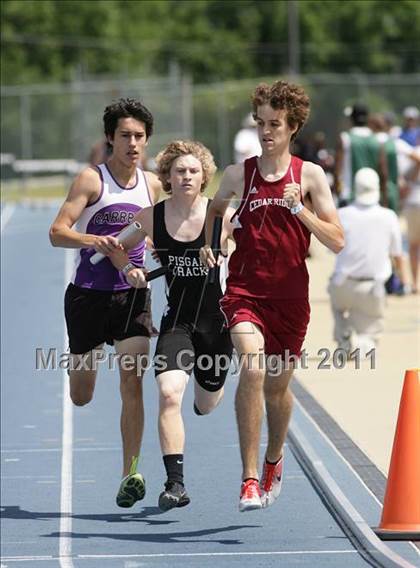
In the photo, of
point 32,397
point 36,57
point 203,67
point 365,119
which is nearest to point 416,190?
point 365,119

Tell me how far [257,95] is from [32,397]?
22.8 feet

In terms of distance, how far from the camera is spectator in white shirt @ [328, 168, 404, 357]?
14766 millimetres

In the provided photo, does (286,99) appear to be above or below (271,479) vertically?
above

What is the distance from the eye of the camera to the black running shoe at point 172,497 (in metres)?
8.30

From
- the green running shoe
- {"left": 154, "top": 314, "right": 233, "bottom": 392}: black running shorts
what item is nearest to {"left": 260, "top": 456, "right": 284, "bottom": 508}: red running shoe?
{"left": 154, "top": 314, "right": 233, "bottom": 392}: black running shorts

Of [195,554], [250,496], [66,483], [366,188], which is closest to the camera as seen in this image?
[250,496]

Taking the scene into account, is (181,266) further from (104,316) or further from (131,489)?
(131,489)

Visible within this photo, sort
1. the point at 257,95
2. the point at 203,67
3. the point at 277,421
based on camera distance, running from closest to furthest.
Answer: the point at 257,95, the point at 277,421, the point at 203,67

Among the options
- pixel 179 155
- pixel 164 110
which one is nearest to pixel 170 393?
pixel 179 155

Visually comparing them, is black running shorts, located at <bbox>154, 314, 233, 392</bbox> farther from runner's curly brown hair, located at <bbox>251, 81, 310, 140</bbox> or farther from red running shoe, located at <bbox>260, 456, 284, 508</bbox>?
runner's curly brown hair, located at <bbox>251, 81, 310, 140</bbox>

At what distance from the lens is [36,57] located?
60.8 metres

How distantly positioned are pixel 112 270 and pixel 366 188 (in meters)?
6.09

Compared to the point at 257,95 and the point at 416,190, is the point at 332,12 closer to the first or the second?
the point at 416,190

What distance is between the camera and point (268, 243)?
26.5ft
